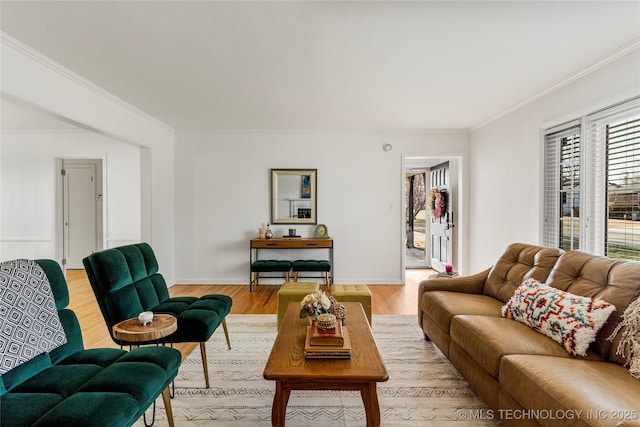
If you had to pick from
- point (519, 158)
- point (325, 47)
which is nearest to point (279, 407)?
point (325, 47)

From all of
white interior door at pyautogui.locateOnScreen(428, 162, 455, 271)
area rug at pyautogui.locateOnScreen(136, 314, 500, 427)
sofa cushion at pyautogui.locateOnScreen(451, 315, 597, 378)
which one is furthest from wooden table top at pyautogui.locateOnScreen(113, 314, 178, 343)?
white interior door at pyautogui.locateOnScreen(428, 162, 455, 271)

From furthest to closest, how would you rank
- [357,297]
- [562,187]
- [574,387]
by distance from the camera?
1. [562,187]
2. [357,297]
3. [574,387]

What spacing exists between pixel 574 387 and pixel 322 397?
1.37 meters

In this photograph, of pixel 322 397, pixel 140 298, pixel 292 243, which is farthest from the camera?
pixel 292 243

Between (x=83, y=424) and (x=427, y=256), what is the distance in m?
6.50

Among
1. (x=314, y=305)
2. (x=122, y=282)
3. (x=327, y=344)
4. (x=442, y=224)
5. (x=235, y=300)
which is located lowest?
(x=235, y=300)

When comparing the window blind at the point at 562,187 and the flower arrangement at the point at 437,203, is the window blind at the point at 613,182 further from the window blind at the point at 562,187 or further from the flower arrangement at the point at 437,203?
the flower arrangement at the point at 437,203

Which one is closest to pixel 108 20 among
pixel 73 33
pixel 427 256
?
pixel 73 33

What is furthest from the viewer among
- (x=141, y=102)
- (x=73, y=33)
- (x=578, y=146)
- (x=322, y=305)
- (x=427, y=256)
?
(x=427, y=256)

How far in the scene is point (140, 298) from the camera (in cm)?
241

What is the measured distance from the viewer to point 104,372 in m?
1.51

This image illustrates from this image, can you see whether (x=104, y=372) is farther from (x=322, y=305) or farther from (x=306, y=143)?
(x=306, y=143)

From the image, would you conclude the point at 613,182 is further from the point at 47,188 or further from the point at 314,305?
the point at 47,188

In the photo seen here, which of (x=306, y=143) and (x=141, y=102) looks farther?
(x=306, y=143)
